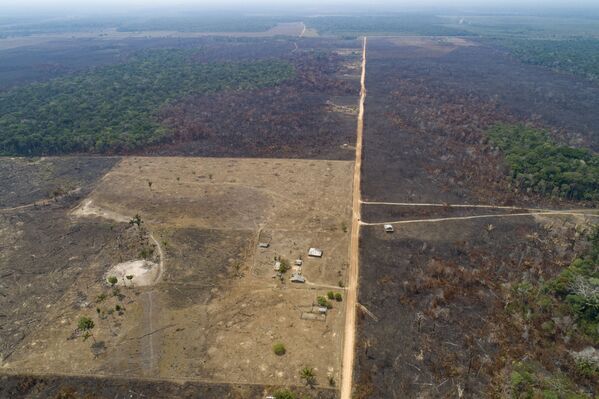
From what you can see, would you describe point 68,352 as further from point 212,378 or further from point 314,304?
point 314,304

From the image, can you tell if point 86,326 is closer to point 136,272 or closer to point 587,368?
point 136,272

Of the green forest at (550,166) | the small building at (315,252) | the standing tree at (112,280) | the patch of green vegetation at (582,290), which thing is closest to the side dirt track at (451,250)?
the patch of green vegetation at (582,290)

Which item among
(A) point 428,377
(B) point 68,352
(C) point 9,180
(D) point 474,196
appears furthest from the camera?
(C) point 9,180

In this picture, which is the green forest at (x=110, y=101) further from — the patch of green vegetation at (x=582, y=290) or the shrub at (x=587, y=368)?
the shrub at (x=587, y=368)

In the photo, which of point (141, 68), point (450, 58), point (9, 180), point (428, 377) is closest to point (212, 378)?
point (428, 377)

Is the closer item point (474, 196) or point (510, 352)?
point (510, 352)

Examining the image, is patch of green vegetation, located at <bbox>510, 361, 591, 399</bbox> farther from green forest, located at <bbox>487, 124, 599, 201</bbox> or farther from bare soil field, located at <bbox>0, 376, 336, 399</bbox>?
green forest, located at <bbox>487, 124, 599, 201</bbox>

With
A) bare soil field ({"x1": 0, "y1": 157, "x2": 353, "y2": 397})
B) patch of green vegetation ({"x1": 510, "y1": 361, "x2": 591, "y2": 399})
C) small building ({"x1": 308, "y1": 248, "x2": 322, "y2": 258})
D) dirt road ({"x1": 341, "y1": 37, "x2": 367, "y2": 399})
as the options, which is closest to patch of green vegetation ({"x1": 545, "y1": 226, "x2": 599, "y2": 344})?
patch of green vegetation ({"x1": 510, "y1": 361, "x2": 591, "y2": 399})
